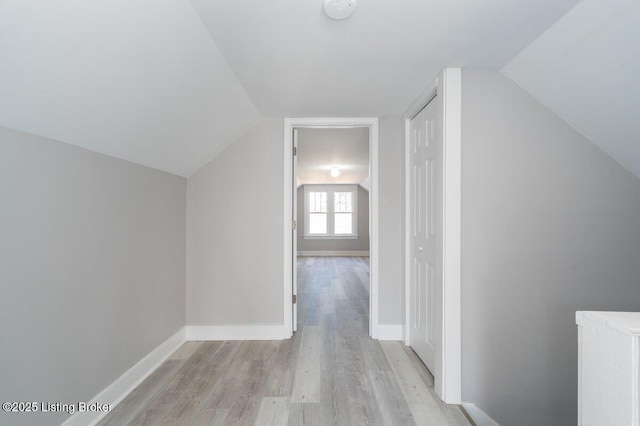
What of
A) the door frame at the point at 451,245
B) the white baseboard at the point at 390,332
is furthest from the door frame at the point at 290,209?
the door frame at the point at 451,245

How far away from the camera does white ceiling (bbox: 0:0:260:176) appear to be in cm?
102

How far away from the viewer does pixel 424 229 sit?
2.23m

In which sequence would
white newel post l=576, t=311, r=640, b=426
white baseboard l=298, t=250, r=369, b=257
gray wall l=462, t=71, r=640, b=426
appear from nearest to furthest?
white newel post l=576, t=311, r=640, b=426 → gray wall l=462, t=71, r=640, b=426 → white baseboard l=298, t=250, r=369, b=257

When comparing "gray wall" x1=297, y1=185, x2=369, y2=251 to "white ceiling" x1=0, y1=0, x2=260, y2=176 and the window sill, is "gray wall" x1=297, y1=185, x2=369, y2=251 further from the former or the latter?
"white ceiling" x1=0, y1=0, x2=260, y2=176

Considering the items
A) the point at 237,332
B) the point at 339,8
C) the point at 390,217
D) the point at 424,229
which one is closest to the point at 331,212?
the point at 390,217

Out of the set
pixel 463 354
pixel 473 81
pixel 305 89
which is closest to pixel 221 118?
pixel 305 89

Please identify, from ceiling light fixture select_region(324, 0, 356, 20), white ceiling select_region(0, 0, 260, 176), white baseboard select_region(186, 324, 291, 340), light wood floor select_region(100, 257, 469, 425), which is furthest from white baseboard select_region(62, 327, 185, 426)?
ceiling light fixture select_region(324, 0, 356, 20)

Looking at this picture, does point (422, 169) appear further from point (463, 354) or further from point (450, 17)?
point (463, 354)

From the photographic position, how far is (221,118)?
2.28 meters

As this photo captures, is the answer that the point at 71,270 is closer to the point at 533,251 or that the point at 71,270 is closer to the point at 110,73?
the point at 110,73

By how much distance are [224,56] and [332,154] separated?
346 centimetres

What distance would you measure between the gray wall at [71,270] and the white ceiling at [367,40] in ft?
3.35

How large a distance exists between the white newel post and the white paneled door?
38.7 inches

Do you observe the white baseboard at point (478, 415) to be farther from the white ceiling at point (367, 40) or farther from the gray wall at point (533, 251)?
the white ceiling at point (367, 40)
